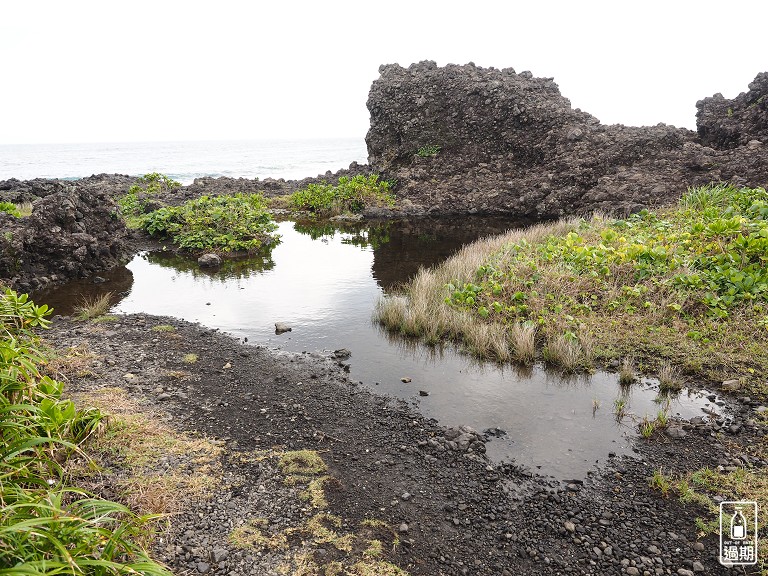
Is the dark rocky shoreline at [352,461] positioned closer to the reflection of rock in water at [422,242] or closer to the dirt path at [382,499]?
the dirt path at [382,499]

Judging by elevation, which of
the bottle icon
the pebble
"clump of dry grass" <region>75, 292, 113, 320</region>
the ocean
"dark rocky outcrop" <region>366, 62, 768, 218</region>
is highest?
the ocean

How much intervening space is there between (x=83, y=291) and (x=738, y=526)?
14506 mm

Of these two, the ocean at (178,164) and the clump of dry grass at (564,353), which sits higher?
the ocean at (178,164)

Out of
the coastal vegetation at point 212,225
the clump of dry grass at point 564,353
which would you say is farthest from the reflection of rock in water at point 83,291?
the clump of dry grass at point 564,353

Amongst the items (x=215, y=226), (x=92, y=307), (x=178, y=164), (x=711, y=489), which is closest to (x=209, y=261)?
(x=215, y=226)

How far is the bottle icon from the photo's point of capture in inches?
173

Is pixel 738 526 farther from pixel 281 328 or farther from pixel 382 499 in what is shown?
pixel 281 328

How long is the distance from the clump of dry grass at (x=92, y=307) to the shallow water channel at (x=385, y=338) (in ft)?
1.14

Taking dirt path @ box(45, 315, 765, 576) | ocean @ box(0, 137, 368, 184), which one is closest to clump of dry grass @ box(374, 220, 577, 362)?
dirt path @ box(45, 315, 765, 576)

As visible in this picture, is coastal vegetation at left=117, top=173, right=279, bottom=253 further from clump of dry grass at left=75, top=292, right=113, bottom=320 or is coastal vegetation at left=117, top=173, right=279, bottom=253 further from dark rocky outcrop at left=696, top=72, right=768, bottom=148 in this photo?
dark rocky outcrop at left=696, top=72, right=768, bottom=148

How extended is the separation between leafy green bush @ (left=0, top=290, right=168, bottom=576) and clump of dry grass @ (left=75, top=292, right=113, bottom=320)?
13.2 ft

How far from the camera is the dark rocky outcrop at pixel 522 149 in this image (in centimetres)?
2047

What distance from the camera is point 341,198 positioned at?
1017 inches

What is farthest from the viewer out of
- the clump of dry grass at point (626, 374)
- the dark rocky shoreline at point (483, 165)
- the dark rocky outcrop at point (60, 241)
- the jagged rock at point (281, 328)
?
the dark rocky shoreline at point (483, 165)
